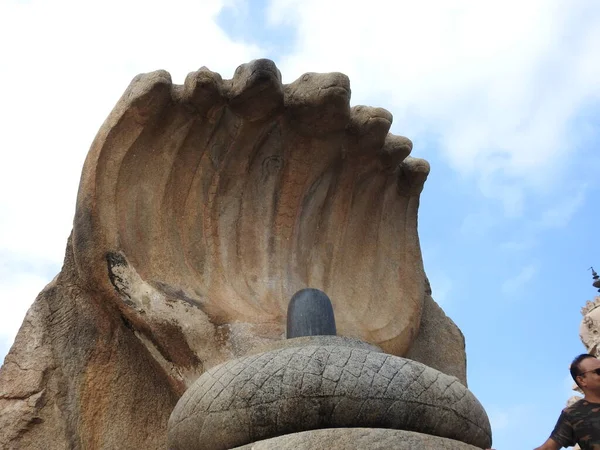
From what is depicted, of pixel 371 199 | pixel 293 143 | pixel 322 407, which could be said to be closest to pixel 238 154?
pixel 293 143

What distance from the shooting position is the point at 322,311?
9.72 ft

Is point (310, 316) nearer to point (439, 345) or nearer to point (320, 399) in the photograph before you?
point (320, 399)

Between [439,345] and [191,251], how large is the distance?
1.44 meters

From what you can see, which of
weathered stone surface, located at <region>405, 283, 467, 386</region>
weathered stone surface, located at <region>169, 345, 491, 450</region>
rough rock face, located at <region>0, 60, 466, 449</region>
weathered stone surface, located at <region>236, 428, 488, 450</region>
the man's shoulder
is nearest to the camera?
weathered stone surface, located at <region>236, 428, 488, 450</region>

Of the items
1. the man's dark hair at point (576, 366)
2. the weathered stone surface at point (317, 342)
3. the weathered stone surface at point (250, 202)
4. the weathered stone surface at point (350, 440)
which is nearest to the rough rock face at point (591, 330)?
the weathered stone surface at point (250, 202)

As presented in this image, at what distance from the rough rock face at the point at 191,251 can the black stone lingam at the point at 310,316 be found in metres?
0.43

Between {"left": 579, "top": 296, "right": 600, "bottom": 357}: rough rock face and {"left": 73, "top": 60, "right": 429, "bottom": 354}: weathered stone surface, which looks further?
{"left": 579, "top": 296, "right": 600, "bottom": 357}: rough rock face

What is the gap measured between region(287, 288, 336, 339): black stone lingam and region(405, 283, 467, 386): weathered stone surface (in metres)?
1.11

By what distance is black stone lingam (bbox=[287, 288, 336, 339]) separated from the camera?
9.53ft

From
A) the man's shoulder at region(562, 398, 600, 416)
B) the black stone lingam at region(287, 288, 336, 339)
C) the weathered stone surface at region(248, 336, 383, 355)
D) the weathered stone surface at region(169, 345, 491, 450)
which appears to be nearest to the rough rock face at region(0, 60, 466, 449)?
the black stone lingam at region(287, 288, 336, 339)

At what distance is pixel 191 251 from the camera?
3.59 meters

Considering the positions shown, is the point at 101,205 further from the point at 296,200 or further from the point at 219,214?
the point at 296,200

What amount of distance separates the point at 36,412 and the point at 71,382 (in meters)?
0.19

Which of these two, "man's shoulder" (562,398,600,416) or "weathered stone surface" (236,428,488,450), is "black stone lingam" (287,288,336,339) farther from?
"man's shoulder" (562,398,600,416)
